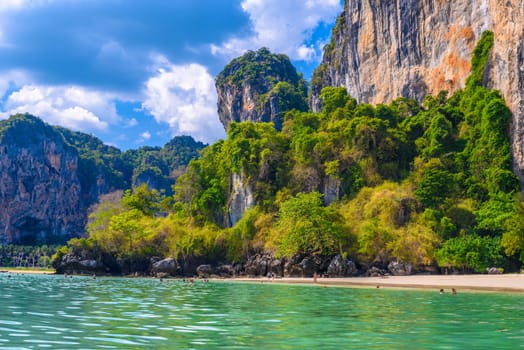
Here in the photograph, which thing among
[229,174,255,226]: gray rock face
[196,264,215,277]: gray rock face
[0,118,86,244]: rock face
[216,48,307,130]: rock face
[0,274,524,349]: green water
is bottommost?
[0,274,524,349]: green water

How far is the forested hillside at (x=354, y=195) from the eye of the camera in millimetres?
45281

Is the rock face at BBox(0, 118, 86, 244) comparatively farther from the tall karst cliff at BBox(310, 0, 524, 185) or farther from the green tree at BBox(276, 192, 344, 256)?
the green tree at BBox(276, 192, 344, 256)

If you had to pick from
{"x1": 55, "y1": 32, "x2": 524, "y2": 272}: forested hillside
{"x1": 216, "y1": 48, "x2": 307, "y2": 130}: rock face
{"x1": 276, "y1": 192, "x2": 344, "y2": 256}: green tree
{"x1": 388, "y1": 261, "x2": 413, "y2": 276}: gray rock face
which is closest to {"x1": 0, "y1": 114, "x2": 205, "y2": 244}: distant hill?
{"x1": 216, "y1": 48, "x2": 307, "y2": 130}: rock face

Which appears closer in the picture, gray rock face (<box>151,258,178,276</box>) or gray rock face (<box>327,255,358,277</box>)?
gray rock face (<box>327,255,358,277</box>)

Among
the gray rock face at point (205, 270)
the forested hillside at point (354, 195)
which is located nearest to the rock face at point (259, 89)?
the forested hillside at point (354, 195)

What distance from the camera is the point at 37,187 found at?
5684 inches

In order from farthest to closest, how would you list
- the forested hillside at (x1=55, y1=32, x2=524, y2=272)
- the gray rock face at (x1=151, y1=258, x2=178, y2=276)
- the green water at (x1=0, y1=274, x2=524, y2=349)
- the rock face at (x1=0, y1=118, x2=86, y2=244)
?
the rock face at (x1=0, y1=118, x2=86, y2=244), the gray rock face at (x1=151, y1=258, x2=178, y2=276), the forested hillside at (x1=55, y1=32, x2=524, y2=272), the green water at (x1=0, y1=274, x2=524, y2=349)

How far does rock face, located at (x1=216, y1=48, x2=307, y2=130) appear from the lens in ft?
362

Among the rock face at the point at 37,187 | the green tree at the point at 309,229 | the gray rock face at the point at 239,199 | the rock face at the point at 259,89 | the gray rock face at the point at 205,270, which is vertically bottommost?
the gray rock face at the point at 205,270

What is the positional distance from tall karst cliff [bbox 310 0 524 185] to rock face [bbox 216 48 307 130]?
70.2 feet

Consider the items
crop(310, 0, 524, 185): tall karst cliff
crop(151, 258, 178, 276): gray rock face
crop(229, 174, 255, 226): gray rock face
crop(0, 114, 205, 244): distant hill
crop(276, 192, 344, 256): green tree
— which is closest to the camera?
crop(310, 0, 524, 185): tall karst cliff

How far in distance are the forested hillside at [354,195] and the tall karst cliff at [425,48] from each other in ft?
7.79

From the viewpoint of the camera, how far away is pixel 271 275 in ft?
163

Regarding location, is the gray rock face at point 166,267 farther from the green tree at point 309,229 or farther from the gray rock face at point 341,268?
the gray rock face at point 341,268
